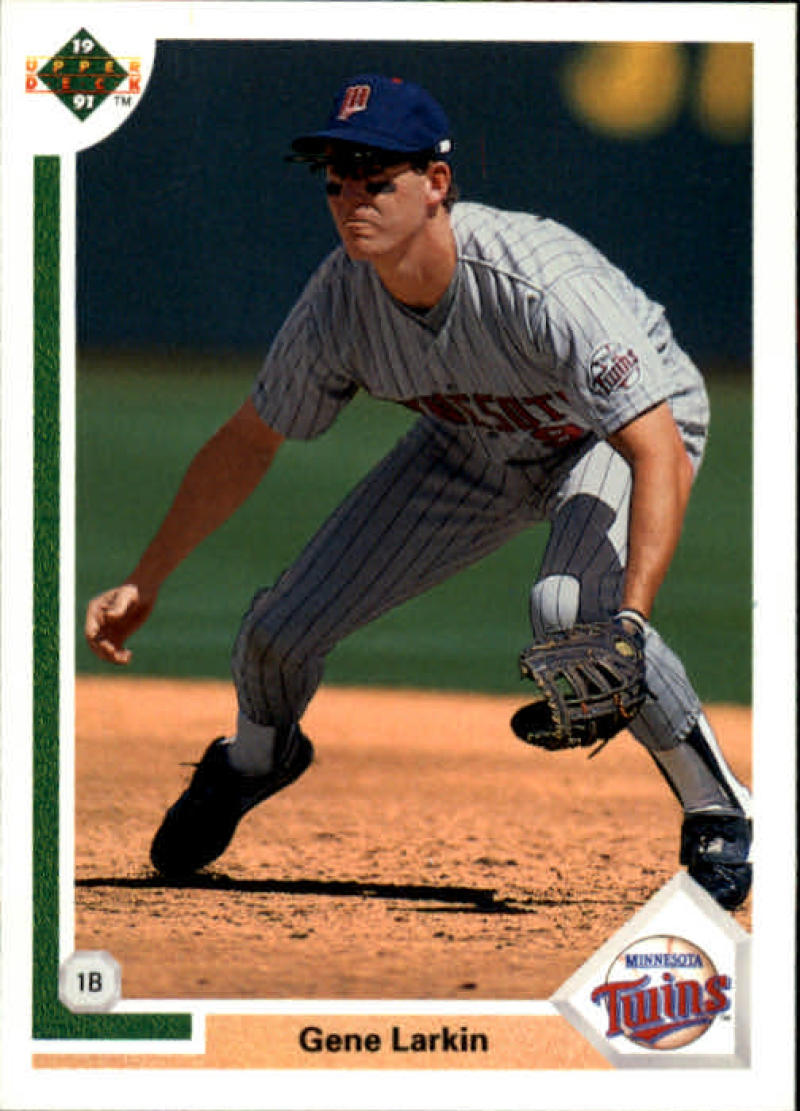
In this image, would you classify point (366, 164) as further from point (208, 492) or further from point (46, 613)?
→ point (46, 613)

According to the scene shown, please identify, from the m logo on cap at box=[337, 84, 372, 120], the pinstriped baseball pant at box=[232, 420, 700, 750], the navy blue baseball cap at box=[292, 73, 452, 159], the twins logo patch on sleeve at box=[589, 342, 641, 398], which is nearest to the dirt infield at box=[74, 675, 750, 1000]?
the pinstriped baseball pant at box=[232, 420, 700, 750]

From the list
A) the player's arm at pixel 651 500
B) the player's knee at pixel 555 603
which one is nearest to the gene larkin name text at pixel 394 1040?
the player's knee at pixel 555 603

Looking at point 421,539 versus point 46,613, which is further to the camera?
point 421,539

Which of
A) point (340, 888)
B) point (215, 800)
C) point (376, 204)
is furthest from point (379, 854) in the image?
point (376, 204)

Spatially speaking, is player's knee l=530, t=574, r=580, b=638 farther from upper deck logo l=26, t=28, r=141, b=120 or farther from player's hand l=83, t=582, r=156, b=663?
upper deck logo l=26, t=28, r=141, b=120

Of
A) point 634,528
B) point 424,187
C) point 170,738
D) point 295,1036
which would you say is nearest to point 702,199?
point 424,187

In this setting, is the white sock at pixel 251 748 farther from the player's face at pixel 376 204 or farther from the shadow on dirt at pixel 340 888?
the player's face at pixel 376 204
